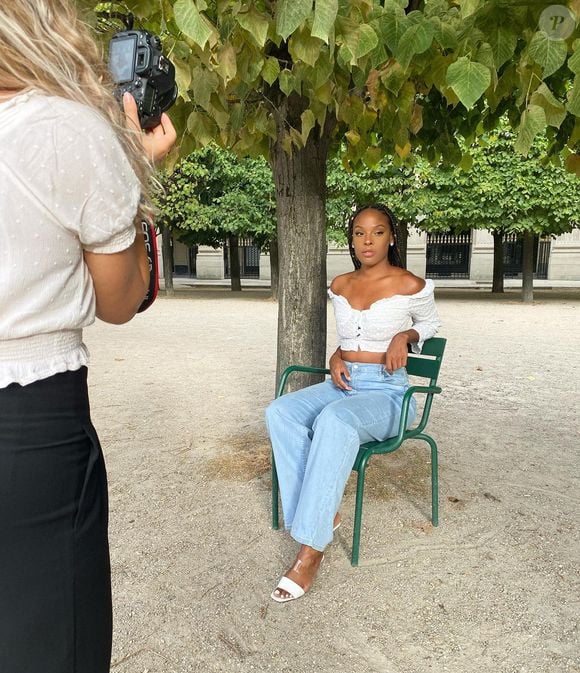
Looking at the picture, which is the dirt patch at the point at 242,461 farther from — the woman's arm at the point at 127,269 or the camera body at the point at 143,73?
the camera body at the point at 143,73

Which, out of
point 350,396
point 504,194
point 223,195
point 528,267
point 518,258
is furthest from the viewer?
point 518,258

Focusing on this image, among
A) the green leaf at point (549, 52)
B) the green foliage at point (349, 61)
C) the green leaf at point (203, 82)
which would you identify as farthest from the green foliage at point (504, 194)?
the green leaf at point (549, 52)

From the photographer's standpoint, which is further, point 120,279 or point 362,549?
point 362,549

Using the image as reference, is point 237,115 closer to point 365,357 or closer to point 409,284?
point 409,284

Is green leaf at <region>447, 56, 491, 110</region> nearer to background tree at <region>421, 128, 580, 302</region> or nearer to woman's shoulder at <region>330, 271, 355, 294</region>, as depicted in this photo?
woman's shoulder at <region>330, 271, 355, 294</region>

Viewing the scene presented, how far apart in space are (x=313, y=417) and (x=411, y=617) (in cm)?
92

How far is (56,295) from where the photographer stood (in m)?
1.02

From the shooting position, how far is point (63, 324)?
104 centimetres

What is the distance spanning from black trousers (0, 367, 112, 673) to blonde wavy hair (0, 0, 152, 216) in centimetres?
46

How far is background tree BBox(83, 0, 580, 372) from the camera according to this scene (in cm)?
199

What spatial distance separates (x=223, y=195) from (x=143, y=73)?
1669 cm

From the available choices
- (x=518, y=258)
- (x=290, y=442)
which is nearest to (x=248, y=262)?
(x=518, y=258)

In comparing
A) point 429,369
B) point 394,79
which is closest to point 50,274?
point 394,79

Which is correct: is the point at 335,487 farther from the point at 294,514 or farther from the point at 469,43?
the point at 469,43
